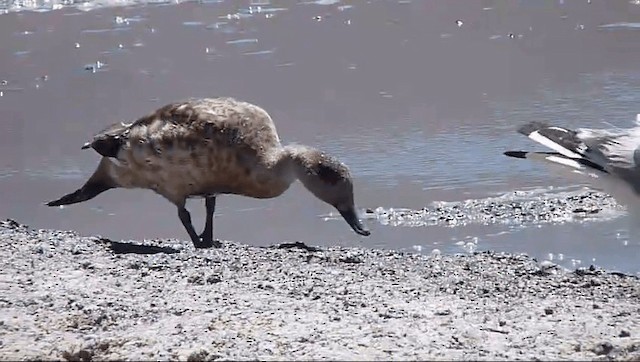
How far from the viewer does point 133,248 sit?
828 centimetres

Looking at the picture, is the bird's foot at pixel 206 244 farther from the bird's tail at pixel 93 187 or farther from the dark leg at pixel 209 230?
the bird's tail at pixel 93 187

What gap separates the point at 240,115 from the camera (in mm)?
8500

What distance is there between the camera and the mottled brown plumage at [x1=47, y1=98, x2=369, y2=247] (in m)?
8.31

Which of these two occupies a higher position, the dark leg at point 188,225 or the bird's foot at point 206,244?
the dark leg at point 188,225

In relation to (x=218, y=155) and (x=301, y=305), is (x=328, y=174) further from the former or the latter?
(x=301, y=305)

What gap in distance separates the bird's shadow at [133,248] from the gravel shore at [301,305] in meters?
0.01

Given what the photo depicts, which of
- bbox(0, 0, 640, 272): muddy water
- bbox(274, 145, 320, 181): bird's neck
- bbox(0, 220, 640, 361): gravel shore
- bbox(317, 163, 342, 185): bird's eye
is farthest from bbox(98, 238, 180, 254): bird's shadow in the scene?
bbox(317, 163, 342, 185): bird's eye

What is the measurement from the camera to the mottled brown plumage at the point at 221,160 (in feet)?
27.3

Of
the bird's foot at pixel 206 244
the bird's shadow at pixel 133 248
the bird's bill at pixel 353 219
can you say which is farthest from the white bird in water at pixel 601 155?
the bird's shadow at pixel 133 248

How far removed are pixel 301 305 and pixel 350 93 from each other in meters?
6.60

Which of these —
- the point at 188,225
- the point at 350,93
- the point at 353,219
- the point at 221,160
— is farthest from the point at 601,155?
the point at 350,93

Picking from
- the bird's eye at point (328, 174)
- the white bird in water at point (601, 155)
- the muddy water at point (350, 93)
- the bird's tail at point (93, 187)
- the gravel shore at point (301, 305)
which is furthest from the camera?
the muddy water at point (350, 93)

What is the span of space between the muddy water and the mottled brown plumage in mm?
493

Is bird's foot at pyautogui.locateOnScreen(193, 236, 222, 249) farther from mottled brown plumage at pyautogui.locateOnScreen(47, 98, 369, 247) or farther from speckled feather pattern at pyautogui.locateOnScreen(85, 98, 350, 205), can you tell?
speckled feather pattern at pyautogui.locateOnScreen(85, 98, 350, 205)
